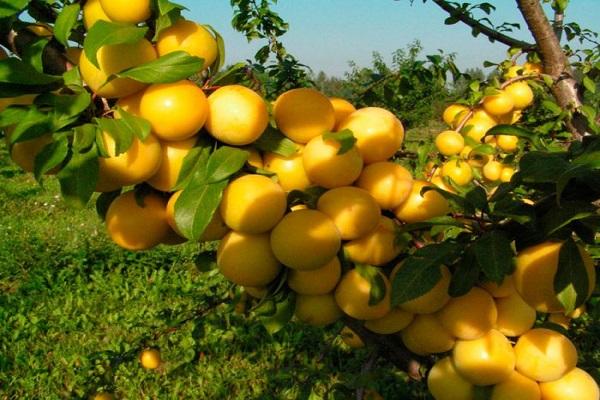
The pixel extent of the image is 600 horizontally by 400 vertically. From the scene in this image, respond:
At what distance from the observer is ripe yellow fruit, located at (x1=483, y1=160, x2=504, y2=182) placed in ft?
4.92

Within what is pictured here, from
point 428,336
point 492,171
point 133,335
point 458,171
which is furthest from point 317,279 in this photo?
point 133,335

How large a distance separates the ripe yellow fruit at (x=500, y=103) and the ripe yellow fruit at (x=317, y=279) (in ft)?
3.78

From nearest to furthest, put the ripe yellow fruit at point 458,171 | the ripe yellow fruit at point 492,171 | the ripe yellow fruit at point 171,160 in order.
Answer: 1. the ripe yellow fruit at point 171,160
2. the ripe yellow fruit at point 458,171
3. the ripe yellow fruit at point 492,171

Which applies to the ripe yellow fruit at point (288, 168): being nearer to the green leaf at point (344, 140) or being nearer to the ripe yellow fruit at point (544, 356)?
the green leaf at point (344, 140)

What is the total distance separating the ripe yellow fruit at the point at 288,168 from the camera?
0.62 m

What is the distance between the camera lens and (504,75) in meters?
1.78

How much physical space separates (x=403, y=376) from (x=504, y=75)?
1310 millimetres

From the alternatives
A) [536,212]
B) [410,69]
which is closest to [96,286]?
[410,69]

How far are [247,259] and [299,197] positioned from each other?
0.10m

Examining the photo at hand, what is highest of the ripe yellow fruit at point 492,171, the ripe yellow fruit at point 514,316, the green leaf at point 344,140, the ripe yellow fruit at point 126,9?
the ripe yellow fruit at point 126,9

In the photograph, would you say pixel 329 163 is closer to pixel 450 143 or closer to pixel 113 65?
pixel 113 65

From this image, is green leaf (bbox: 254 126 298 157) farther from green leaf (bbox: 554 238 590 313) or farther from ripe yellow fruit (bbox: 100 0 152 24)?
green leaf (bbox: 554 238 590 313)

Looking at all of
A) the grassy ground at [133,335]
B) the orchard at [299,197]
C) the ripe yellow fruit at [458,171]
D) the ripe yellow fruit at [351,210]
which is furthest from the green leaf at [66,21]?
the ripe yellow fruit at [458,171]

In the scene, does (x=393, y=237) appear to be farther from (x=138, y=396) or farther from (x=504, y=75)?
(x=138, y=396)
